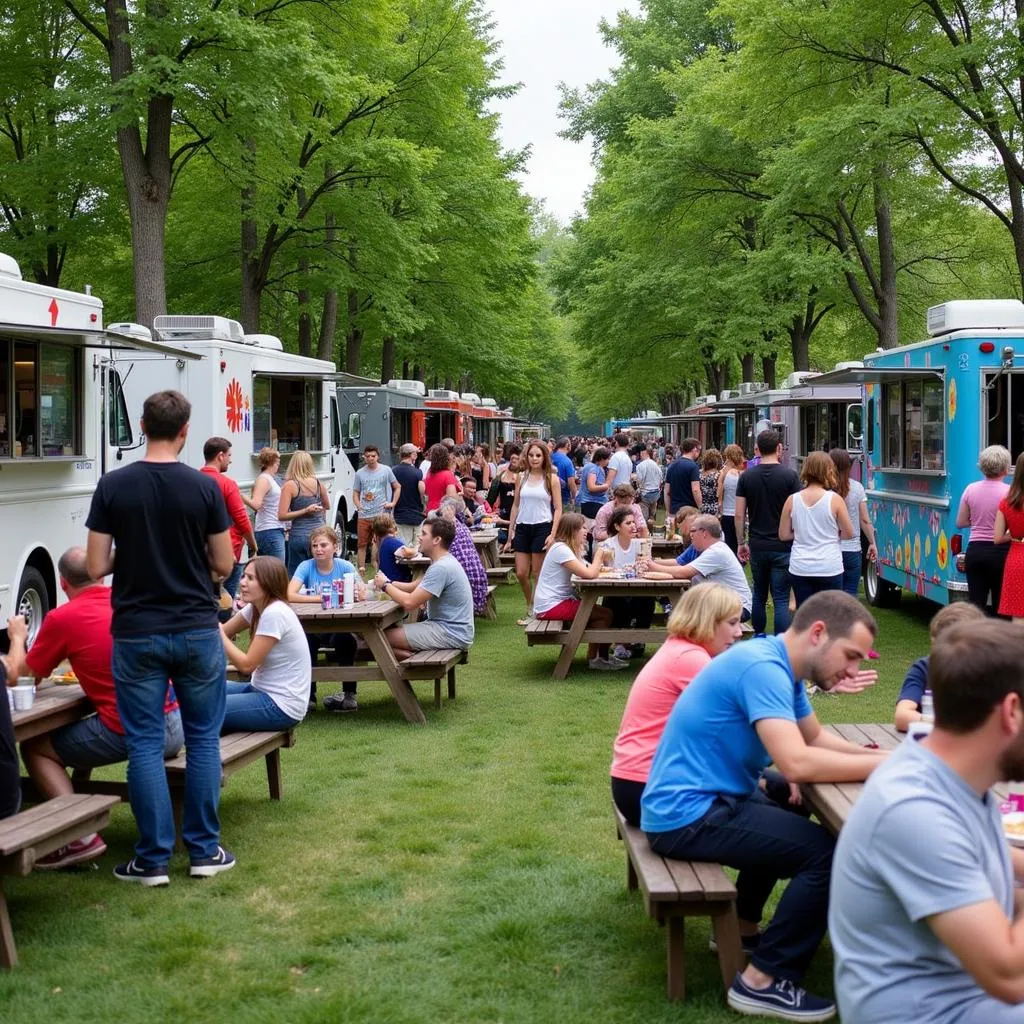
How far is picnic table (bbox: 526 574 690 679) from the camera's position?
36.8 feet

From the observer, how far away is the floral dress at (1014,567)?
9.26m

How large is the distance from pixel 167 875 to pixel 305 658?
1671 mm

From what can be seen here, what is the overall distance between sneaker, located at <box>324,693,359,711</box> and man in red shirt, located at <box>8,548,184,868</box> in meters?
3.93

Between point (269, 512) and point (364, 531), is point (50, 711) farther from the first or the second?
point (364, 531)

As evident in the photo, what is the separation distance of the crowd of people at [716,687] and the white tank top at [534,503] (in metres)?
0.02

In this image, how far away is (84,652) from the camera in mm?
6102

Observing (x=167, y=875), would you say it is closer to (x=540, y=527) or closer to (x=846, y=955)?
(x=846, y=955)

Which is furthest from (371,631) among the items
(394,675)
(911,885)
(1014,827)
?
(911,885)

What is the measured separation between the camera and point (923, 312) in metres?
29.5

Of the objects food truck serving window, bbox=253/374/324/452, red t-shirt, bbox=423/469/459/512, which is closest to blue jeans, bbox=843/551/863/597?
red t-shirt, bbox=423/469/459/512

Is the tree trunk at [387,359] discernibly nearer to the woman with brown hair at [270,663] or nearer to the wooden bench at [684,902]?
the woman with brown hair at [270,663]

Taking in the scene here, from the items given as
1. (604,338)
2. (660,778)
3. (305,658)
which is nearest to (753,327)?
(604,338)

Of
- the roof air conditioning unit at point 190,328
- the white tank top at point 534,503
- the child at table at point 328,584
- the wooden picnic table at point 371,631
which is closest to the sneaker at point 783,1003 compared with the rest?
the wooden picnic table at point 371,631

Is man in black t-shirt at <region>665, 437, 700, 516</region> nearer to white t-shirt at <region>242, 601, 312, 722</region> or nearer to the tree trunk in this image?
white t-shirt at <region>242, 601, 312, 722</region>
